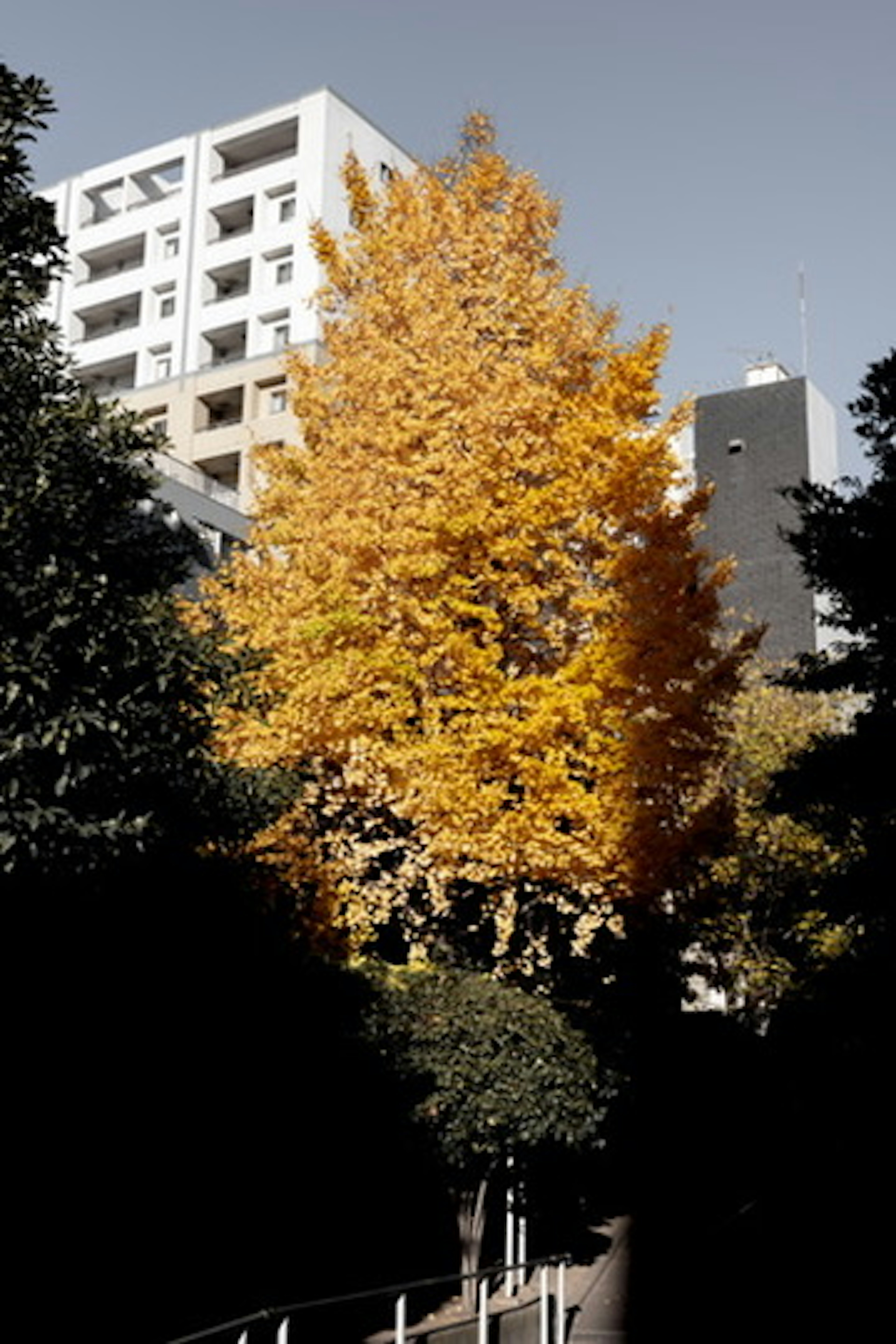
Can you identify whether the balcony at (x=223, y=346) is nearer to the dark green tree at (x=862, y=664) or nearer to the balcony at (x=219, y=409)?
the balcony at (x=219, y=409)

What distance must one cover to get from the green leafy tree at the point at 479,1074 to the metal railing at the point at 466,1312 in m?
0.70

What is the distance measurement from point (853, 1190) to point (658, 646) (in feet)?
31.0

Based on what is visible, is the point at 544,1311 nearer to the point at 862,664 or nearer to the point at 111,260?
the point at 862,664

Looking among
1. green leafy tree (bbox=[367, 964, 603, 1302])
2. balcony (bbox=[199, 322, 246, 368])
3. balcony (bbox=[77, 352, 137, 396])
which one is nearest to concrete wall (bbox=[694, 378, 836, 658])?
balcony (bbox=[199, 322, 246, 368])

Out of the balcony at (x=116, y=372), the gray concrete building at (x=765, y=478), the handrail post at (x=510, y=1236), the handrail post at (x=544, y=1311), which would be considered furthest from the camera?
the balcony at (x=116, y=372)

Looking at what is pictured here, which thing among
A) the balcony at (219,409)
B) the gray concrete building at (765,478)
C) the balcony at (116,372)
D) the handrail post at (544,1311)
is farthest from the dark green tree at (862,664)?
the balcony at (116,372)

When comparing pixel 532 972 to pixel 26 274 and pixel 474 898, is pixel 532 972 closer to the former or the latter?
pixel 474 898

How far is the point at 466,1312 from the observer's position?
13.5 metres

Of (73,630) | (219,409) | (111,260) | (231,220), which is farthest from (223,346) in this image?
(73,630)

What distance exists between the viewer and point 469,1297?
13758 mm

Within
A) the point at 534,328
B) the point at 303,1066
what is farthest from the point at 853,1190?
the point at 534,328

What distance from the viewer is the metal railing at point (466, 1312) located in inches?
331

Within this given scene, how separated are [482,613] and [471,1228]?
6.98 metres

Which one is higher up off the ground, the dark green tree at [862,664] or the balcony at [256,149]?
the balcony at [256,149]
